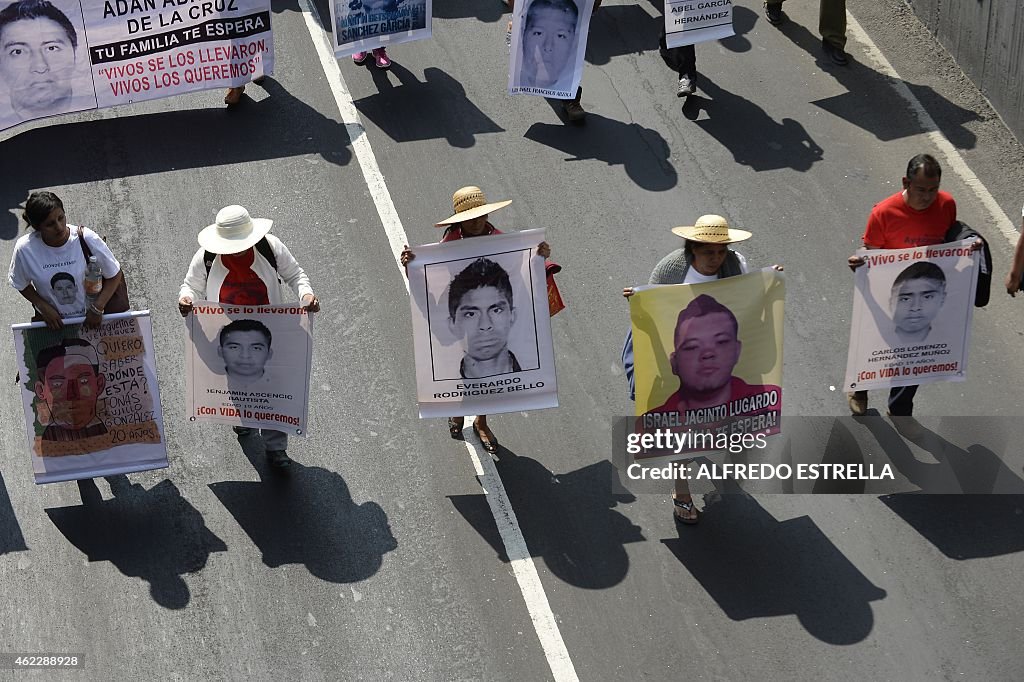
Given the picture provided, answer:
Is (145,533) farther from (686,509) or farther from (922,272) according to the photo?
(922,272)

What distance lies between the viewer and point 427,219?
11273mm

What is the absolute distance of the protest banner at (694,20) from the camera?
12336 millimetres

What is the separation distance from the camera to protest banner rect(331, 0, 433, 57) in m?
12.7

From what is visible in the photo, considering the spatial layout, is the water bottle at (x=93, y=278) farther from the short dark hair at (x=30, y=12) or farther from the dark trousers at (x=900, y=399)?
the dark trousers at (x=900, y=399)

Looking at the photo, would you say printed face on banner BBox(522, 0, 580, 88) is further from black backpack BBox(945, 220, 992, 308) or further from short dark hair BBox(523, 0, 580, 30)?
black backpack BBox(945, 220, 992, 308)

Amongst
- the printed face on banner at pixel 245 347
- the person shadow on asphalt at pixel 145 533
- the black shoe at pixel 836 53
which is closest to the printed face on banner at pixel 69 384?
the person shadow on asphalt at pixel 145 533

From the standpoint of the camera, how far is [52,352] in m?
8.48

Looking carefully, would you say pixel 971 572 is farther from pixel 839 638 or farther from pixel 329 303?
pixel 329 303

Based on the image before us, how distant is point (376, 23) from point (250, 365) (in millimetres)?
5627

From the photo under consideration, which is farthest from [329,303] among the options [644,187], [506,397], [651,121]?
[651,121]

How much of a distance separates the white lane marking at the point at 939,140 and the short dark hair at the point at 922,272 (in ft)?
9.29

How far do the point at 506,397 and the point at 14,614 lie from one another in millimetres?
3559

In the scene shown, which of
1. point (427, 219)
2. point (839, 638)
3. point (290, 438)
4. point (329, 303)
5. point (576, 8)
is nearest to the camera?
point (839, 638)

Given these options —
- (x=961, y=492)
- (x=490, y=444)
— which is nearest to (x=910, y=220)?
(x=961, y=492)
